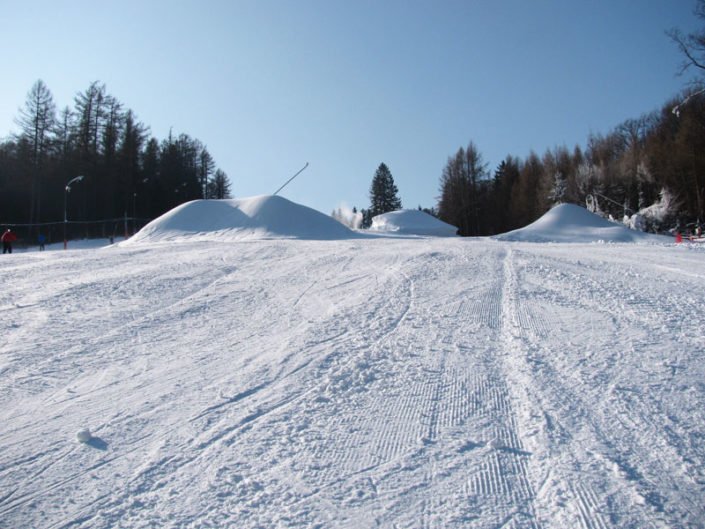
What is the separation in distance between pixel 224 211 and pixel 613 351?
2371 centimetres

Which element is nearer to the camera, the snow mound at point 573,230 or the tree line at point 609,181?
the snow mound at point 573,230

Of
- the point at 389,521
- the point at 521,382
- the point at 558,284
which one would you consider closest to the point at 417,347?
the point at 521,382

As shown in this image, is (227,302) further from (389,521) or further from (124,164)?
(124,164)

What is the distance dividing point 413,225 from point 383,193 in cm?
3410

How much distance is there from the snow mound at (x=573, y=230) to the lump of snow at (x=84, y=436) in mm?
25179

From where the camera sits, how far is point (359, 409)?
3.82 m

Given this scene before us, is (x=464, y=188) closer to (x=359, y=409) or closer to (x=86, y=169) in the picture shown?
(x=86, y=169)

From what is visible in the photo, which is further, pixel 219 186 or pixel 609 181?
pixel 219 186

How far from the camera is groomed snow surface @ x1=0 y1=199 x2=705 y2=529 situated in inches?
106

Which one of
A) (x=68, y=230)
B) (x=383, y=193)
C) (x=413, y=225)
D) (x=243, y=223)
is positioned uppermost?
(x=383, y=193)

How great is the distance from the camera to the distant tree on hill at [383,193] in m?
78.8

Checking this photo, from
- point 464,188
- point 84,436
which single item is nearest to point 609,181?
point 464,188

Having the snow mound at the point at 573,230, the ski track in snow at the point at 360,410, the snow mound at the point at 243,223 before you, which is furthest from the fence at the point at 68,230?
the ski track in snow at the point at 360,410

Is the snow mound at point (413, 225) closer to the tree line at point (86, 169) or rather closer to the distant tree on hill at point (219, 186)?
the tree line at point (86, 169)
